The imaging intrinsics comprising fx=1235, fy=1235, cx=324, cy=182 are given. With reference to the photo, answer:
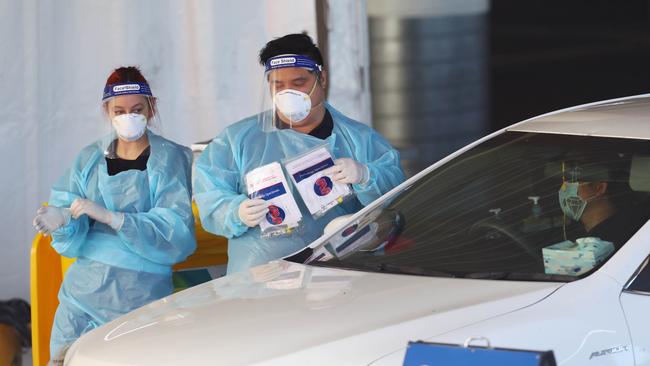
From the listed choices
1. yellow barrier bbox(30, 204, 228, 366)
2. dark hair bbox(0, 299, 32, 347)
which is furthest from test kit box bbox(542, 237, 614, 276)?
dark hair bbox(0, 299, 32, 347)

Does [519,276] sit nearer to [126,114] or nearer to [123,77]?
[126,114]

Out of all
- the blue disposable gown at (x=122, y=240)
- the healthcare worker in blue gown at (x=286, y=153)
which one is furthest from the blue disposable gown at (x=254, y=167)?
the blue disposable gown at (x=122, y=240)

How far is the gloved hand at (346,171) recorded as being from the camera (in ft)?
13.9

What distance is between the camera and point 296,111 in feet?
14.2

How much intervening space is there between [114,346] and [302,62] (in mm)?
1517

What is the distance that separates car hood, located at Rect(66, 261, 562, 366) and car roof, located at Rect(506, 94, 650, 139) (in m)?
0.74

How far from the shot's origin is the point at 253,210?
4.16 meters

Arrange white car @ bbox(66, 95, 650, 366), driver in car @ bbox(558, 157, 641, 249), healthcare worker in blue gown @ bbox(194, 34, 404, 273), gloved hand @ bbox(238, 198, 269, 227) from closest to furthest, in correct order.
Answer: white car @ bbox(66, 95, 650, 366) → driver in car @ bbox(558, 157, 641, 249) → gloved hand @ bbox(238, 198, 269, 227) → healthcare worker in blue gown @ bbox(194, 34, 404, 273)

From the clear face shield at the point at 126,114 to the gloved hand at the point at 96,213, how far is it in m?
0.30

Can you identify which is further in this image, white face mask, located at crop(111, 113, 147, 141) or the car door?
white face mask, located at crop(111, 113, 147, 141)

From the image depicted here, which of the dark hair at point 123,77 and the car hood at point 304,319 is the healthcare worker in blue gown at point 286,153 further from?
the car hood at point 304,319

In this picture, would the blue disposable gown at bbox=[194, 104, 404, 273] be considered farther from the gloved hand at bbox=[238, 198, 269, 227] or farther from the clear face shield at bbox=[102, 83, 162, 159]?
the clear face shield at bbox=[102, 83, 162, 159]

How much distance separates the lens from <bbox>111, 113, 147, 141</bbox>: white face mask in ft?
14.5

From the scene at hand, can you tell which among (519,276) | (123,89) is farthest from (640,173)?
(123,89)
